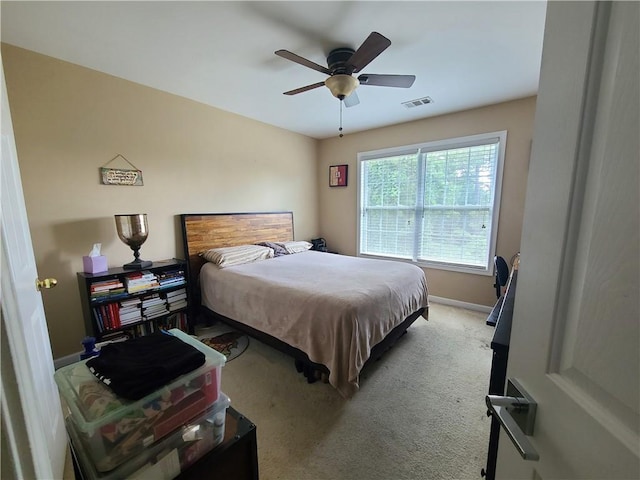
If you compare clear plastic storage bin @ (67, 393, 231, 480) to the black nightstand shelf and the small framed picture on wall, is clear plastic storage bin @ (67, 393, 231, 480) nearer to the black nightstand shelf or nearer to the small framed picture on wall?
the black nightstand shelf

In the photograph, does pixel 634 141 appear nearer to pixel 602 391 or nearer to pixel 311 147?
pixel 602 391

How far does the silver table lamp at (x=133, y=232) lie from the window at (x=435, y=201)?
9.92 feet

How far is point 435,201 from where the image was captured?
3541 millimetres

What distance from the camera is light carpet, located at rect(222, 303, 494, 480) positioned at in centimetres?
138

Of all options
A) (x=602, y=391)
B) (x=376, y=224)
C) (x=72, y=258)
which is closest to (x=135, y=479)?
(x=602, y=391)

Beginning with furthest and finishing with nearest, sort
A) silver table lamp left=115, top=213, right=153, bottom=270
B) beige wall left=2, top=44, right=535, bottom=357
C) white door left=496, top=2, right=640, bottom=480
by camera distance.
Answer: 1. silver table lamp left=115, top=213, right=153, bottom=270
2. beige wall left=2, top=44, right=535, bottom=357
3. white door left=496, top=2, right=640, bottom=480

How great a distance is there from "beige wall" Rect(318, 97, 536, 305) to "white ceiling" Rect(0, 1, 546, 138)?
31 cm

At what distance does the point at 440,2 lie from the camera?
5.10ft

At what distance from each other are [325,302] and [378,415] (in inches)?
32.1

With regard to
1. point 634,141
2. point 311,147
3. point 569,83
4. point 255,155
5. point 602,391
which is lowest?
point 602,391

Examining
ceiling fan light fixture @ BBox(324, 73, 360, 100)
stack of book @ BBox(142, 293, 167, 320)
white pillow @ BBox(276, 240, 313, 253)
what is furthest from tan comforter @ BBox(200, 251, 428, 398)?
ceiling fan light fixture @ BBox(324, 73, 360, 100)

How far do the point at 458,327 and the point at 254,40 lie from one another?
11.1ft

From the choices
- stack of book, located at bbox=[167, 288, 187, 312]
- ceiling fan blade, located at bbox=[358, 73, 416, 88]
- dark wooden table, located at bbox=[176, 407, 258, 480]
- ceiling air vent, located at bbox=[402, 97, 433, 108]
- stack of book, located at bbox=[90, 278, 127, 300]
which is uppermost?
ceiling air vent, located at bbox=[402, 97, 433, 108]

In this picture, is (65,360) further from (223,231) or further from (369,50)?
(369,50)
